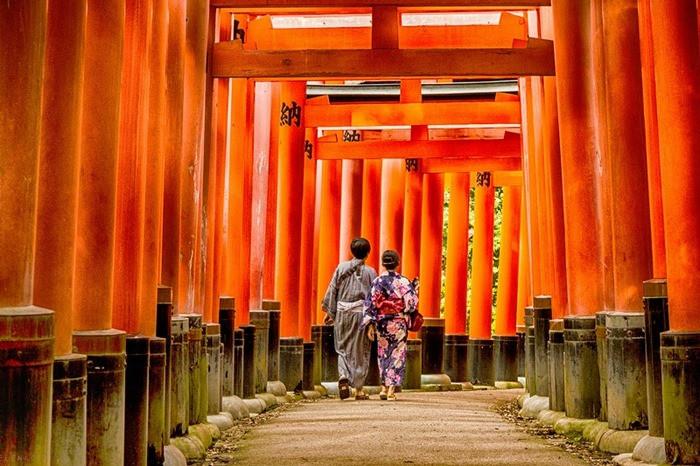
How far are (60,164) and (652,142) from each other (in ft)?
11.7

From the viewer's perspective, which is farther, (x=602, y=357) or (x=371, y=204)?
(x=371, y=204)

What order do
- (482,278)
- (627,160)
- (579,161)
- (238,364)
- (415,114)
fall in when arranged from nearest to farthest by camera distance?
(627,160) → (579,161) → (238,364) → (415,114) → (482,278)

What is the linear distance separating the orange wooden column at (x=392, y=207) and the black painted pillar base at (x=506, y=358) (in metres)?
2.82

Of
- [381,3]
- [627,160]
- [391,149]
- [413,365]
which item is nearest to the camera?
[627,160]

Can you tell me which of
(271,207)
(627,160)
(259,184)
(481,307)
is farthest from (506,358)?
(627,160)

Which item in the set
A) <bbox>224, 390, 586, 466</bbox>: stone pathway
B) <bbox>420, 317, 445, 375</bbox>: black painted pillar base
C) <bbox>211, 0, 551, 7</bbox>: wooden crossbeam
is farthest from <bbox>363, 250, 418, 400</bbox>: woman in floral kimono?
<bbox>420, 317, 445, 375</bbox>: black painted pillar base

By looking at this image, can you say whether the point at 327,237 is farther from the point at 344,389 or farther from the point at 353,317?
the point at 344,389

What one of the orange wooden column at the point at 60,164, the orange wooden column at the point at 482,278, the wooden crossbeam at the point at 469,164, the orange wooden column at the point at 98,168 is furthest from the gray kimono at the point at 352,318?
the orange wooden column at the point at 60,164

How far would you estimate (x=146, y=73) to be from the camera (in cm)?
591

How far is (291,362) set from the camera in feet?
43.3

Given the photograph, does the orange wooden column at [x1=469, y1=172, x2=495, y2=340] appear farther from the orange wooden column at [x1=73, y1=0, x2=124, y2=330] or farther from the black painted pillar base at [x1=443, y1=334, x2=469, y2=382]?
the orange wooden column at [x1=73, y1=0, x2=124, y2=330]

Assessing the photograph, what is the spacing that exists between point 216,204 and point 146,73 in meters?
3.76

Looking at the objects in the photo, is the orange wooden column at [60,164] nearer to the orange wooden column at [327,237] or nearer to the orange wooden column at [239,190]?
the orange wooden column at [239,190]

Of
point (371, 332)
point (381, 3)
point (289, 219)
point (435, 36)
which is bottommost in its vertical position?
point (371, 332)
